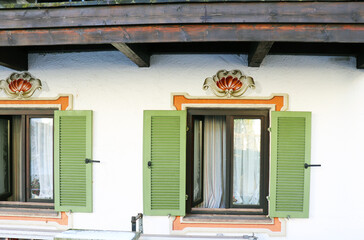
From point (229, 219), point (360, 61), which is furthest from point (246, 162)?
point (360, 61)

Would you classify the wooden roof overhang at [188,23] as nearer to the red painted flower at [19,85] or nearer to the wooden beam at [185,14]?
the wooden beam at [185,14]

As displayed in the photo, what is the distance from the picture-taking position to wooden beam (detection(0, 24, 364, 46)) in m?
2.00

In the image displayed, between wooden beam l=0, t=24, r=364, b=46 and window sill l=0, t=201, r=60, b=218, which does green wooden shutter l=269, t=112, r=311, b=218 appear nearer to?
wooden beam l=0, t=24, r=364, b=46

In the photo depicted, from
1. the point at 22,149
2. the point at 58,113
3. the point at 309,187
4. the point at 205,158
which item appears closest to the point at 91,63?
the point at 58,113

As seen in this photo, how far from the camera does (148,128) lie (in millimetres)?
3033

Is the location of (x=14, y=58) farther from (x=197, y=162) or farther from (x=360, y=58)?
(x=360, y=58)

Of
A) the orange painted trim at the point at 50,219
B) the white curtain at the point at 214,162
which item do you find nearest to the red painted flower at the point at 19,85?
the orange painted trim at the point at 50,219

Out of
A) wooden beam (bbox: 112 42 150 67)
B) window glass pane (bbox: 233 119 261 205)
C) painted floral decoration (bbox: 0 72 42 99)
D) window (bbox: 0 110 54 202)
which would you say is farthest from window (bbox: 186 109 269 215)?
painted floral decoration (bbox: 0 72 42 99)

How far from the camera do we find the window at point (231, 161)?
297 centimetres

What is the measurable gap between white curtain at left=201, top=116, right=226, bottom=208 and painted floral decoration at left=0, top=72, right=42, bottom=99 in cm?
225

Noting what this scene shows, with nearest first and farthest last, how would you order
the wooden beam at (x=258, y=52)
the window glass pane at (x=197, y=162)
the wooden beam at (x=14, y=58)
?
the wooden beam at (x=258, y=52)
the wooden beam at (x=14, y=58)
the window glass pane at (x=197, y=162)

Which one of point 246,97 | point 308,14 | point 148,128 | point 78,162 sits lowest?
point 78,162

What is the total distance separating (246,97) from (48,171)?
2793 mm

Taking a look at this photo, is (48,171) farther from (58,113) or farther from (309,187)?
(309,187)
